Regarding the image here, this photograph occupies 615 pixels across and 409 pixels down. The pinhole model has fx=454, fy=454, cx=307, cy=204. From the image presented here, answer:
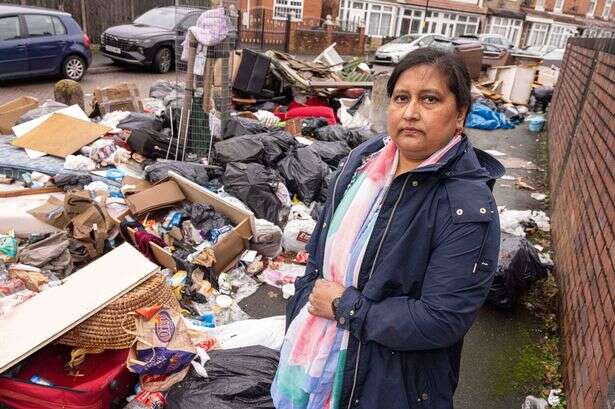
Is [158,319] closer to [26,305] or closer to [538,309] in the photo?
[26,305]

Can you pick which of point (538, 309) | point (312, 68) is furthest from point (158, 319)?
point (312, 68)

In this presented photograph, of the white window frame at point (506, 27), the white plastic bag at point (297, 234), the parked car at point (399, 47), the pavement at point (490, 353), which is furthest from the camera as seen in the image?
the white window frame at point (506, 27)

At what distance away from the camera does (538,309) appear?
3.65m

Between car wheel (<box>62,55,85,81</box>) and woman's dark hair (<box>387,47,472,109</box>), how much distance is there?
10980mm

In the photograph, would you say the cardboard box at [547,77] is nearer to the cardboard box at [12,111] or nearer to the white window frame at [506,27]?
the cardboard box at [12,111]

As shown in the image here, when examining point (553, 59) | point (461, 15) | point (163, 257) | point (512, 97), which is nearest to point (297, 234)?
point (163, 257)

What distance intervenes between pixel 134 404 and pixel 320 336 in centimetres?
134

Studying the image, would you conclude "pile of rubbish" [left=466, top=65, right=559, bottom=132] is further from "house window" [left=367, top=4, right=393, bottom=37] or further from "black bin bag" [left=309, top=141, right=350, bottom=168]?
"house window" [left=367, top=4, right=393, bottom=37]

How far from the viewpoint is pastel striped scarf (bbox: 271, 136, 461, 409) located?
4.80 feet

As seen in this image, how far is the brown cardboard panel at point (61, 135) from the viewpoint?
5137 millimetres

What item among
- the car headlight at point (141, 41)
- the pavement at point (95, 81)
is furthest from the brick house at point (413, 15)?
the car headlight at point (141, 41)

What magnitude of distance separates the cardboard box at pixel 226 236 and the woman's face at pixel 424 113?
261cm

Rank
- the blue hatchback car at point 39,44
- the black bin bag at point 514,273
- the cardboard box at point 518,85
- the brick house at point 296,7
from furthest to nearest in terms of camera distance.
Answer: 1. the brick house at point 296,7
2. the cardboard box at point 518,85
3. the blue hatchback car at point 39,44
4. the black bin bag at point 514,273

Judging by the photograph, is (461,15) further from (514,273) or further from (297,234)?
(514,273)
